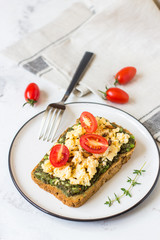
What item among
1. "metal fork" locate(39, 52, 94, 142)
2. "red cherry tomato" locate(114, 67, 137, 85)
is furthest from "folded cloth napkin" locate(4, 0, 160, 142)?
"metal fork" locate(39, 52, 94, 142)

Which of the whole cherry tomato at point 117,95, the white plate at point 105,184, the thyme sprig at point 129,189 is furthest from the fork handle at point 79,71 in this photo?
the thyme sprig at point 129,189

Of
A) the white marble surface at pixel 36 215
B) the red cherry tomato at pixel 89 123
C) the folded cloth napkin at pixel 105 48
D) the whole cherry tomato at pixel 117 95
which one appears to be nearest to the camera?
the white marble surface at pixel 36 215

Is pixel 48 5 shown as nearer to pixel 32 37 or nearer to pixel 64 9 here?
pixel 64 9

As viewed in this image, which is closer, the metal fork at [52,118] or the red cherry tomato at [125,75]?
the metal fork at [52,118]

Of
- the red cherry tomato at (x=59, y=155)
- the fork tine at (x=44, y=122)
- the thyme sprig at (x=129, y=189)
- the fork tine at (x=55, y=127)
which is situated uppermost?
the red cherry tomato at (x=59, y=155)

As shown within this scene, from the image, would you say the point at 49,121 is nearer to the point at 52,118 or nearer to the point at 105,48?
the point at 52,118

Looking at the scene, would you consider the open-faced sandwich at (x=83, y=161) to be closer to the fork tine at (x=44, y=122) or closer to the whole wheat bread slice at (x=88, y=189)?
the whole wheat bread slice at (x=88, y=189)

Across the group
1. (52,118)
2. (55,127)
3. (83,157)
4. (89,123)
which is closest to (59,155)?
(83,157)

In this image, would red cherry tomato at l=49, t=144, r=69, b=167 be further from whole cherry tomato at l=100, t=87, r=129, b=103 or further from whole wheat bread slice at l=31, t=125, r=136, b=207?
whole cherry tomato at l=100, t=87, r=129, b=103
